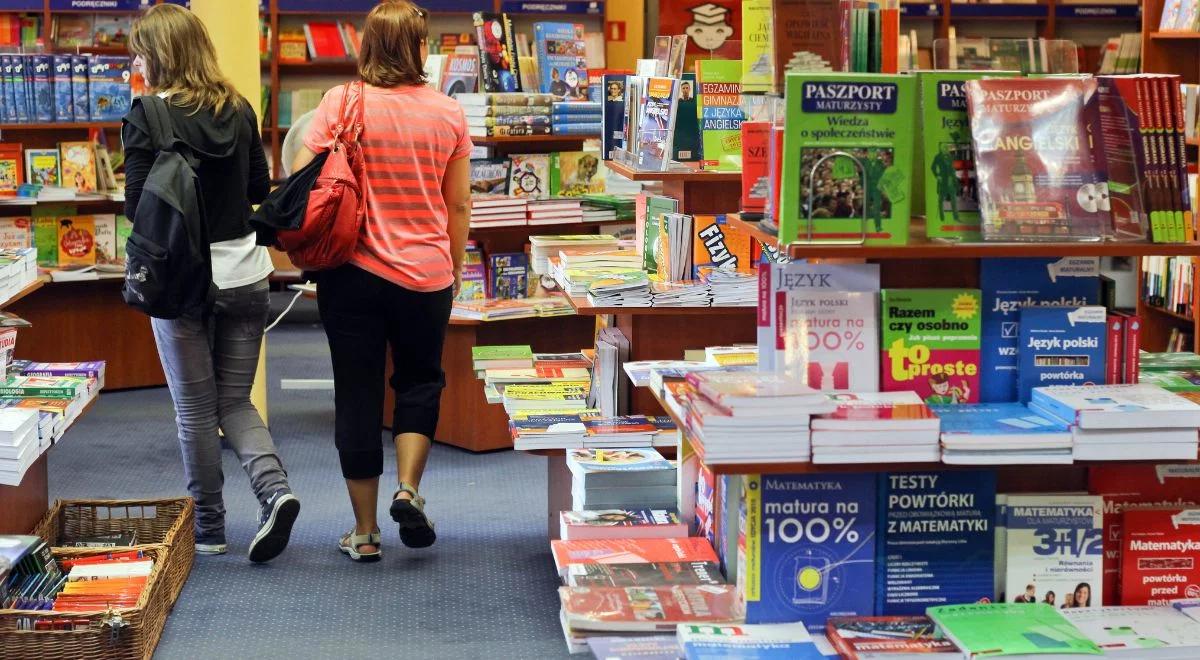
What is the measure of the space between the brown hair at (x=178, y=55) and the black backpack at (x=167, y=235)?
0.09m

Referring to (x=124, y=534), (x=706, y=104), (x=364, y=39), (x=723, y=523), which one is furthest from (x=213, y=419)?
(x=723, y=523)

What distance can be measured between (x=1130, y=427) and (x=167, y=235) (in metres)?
2.49

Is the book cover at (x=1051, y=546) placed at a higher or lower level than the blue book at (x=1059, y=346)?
lower

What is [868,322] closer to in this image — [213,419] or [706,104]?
[706,104]

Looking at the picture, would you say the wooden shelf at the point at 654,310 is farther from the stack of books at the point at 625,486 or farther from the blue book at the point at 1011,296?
the blue book at the point at 1011,296

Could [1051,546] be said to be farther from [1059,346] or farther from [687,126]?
[687,126]

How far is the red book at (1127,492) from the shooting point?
265cm

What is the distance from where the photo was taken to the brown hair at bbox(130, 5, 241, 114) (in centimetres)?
391

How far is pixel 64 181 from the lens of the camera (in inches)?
246

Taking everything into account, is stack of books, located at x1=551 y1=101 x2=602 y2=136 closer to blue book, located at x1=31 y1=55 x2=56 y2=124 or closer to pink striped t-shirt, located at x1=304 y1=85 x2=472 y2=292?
pink striped t-shirt, located at x1=304 y1=85 x2=472 y2=292

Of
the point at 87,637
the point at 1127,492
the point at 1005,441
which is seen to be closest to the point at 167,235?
the point at 87,637

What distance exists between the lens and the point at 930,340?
8.45 ft

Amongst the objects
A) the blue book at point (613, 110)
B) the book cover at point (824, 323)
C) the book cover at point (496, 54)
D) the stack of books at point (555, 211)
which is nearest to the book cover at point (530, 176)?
the stack of books at point (555, 211)

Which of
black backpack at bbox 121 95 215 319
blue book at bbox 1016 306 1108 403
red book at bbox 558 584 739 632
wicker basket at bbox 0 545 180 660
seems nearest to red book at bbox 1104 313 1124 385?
blue book at bbox 1016 306 1108 403
